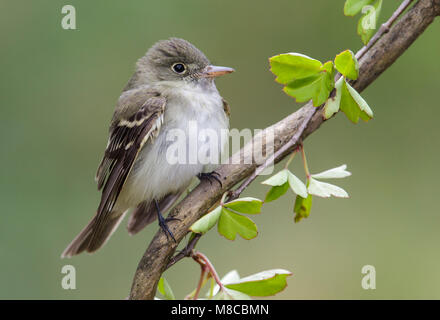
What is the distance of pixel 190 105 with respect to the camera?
3.20 m

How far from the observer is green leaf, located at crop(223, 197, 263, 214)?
1.86 meters

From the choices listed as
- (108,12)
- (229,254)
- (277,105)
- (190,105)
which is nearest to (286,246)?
(229,254)

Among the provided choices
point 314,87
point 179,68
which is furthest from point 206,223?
point 179,68

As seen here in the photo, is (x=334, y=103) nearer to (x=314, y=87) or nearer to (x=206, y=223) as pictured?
(x=314, y=87)

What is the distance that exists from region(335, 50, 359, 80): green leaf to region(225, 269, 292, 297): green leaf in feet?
2.16

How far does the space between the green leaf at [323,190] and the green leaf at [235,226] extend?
239mm

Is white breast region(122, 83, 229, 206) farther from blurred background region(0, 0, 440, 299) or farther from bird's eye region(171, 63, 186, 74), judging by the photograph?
blurred background region(0, 0, 440, 299)

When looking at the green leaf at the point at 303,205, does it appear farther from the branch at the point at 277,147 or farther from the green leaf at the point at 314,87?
the green leaf at the point at 314,87

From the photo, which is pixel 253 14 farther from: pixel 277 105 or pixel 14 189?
pixel 14 189

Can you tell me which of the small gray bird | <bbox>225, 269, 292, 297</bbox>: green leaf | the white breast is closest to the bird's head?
the small gray bird

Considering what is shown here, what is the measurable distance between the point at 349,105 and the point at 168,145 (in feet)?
4.80

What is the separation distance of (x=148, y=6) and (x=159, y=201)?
2.44 m

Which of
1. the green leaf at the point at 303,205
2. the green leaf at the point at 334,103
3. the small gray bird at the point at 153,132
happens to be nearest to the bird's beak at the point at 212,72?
the small gray bird at the point at 153,132
